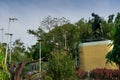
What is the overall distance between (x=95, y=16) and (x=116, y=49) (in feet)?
189

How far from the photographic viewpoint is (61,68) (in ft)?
110

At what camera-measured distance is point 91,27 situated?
67938 millimetres

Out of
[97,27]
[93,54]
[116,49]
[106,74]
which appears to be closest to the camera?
[116,49]

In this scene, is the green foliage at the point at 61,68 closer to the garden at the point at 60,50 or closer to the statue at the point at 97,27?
the garden at the point at 60,50

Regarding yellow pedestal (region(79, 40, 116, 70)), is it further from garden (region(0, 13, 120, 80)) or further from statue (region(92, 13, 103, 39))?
statue (region(92, 13, 103, 39))

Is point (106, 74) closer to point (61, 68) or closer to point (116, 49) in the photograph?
point (61, 68)

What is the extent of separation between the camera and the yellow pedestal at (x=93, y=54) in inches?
2064

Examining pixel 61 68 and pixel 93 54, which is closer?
pixel 61 68

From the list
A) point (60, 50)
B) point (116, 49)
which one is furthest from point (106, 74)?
point (116, 49)

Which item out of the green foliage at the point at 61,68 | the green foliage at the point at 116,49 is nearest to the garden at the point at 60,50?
the green foliage at the point at 61,68

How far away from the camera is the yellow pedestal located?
2064 inches

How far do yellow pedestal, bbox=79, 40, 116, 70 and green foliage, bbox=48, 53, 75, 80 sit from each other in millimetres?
17973

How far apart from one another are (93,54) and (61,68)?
20.3 metres

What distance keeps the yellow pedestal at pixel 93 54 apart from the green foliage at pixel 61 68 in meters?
18.0
